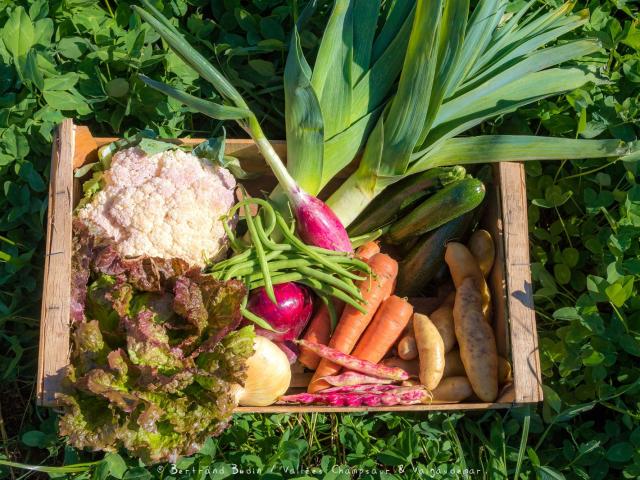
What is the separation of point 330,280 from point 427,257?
40cm

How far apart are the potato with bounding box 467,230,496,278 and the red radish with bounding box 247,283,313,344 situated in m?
0.57

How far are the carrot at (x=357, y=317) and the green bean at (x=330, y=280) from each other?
10 cm

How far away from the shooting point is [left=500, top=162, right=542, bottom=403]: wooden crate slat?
2.01 m

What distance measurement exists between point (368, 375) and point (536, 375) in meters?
0.50

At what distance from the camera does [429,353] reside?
7.13 feet

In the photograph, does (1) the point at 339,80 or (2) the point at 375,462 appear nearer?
(1) the point at 339,80

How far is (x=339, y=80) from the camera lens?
209 cm

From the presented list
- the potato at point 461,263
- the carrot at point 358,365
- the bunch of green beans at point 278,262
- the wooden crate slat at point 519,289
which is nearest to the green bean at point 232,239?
the bunch of green beans at point 278,262

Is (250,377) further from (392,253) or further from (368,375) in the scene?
(392,253)

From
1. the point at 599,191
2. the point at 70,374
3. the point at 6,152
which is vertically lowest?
the point at 70,374

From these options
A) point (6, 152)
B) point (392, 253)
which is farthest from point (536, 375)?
point (6, 152)

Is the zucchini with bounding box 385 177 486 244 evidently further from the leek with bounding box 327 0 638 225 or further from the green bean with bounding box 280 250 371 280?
the green bean with bounding box 280 250 371 280

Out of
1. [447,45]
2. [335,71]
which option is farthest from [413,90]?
[335,71]

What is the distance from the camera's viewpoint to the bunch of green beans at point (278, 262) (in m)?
2.00
